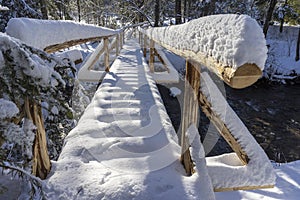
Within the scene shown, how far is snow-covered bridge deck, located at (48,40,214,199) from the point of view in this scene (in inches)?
66.6

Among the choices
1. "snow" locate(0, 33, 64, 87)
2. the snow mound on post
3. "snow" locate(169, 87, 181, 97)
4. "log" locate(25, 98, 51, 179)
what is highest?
the snow mound on post

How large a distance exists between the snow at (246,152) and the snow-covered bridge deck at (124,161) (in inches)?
9.7

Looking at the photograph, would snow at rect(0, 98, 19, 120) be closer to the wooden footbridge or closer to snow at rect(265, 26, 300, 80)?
the wooden footbridge

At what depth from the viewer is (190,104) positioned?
1870 millimetres

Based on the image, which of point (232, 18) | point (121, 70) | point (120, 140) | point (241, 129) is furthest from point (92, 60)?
point (232, 18)

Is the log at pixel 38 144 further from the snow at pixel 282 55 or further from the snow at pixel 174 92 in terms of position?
the snow at pixel 282 55

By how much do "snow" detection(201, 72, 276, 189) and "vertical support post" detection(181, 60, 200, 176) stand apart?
6cm

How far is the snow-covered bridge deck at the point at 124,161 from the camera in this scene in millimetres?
1691

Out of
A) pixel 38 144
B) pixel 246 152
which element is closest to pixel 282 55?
Answer: pixel 246 152

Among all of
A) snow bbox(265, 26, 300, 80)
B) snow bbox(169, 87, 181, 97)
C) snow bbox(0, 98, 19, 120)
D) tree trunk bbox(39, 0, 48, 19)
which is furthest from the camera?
snow bbox(265, 26, 300, 80)

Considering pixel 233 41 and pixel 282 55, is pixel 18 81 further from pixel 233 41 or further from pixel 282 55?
pixel 282 55

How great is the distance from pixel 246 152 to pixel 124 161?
3.40 feet

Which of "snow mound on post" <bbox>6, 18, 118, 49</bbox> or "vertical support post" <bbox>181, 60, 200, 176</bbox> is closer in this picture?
"snow mound on post" <bbox>6, 18, 118, 49</bbox>

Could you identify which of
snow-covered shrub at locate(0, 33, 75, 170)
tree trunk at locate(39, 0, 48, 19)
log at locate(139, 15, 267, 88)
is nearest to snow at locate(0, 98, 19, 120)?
snow-covered shrub at locate(0, 33, 75, 170)
